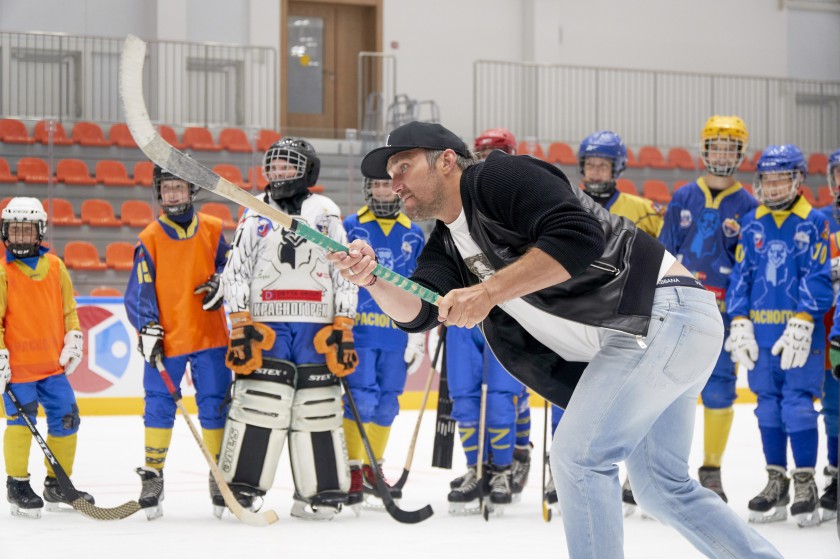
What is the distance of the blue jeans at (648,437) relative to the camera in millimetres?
2396

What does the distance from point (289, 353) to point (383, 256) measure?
72 centimetres

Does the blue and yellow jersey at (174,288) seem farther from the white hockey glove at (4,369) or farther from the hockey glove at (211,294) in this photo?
the white hockey glove at (4,369)

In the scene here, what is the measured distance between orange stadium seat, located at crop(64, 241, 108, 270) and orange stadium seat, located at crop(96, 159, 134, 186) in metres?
1.09

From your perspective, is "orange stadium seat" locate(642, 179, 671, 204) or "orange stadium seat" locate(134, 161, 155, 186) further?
"orange stadium seat" locate(642, 179, 671, 204)

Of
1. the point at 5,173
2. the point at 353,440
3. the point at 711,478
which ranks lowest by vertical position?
the point at 711,478

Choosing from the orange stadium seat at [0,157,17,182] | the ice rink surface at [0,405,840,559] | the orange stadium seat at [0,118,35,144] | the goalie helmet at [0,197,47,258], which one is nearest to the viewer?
the ice rink surface at [0,405,840,559]

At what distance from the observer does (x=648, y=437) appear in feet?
8.56

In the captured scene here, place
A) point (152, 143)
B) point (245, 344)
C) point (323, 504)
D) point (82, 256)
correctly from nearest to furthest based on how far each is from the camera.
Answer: point (152, 143) < point (245, 344) < point (323, 504) < point (82, 256)

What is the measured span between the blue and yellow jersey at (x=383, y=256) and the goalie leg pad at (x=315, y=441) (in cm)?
48

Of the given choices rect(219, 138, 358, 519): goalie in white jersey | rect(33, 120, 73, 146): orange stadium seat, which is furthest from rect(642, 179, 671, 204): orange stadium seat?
rect(219, 138, 358, 519): goalie in white jersey

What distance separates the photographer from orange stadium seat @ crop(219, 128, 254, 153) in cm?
973

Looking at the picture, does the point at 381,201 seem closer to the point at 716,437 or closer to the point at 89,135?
the point at 716,437

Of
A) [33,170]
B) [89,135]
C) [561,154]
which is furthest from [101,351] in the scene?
[561,154]

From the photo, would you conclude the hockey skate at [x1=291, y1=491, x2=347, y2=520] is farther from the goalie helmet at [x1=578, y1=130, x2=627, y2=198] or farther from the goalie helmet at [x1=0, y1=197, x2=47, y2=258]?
the goalie helmet at [x1=578, y1=130, x2=627, y2=198]
